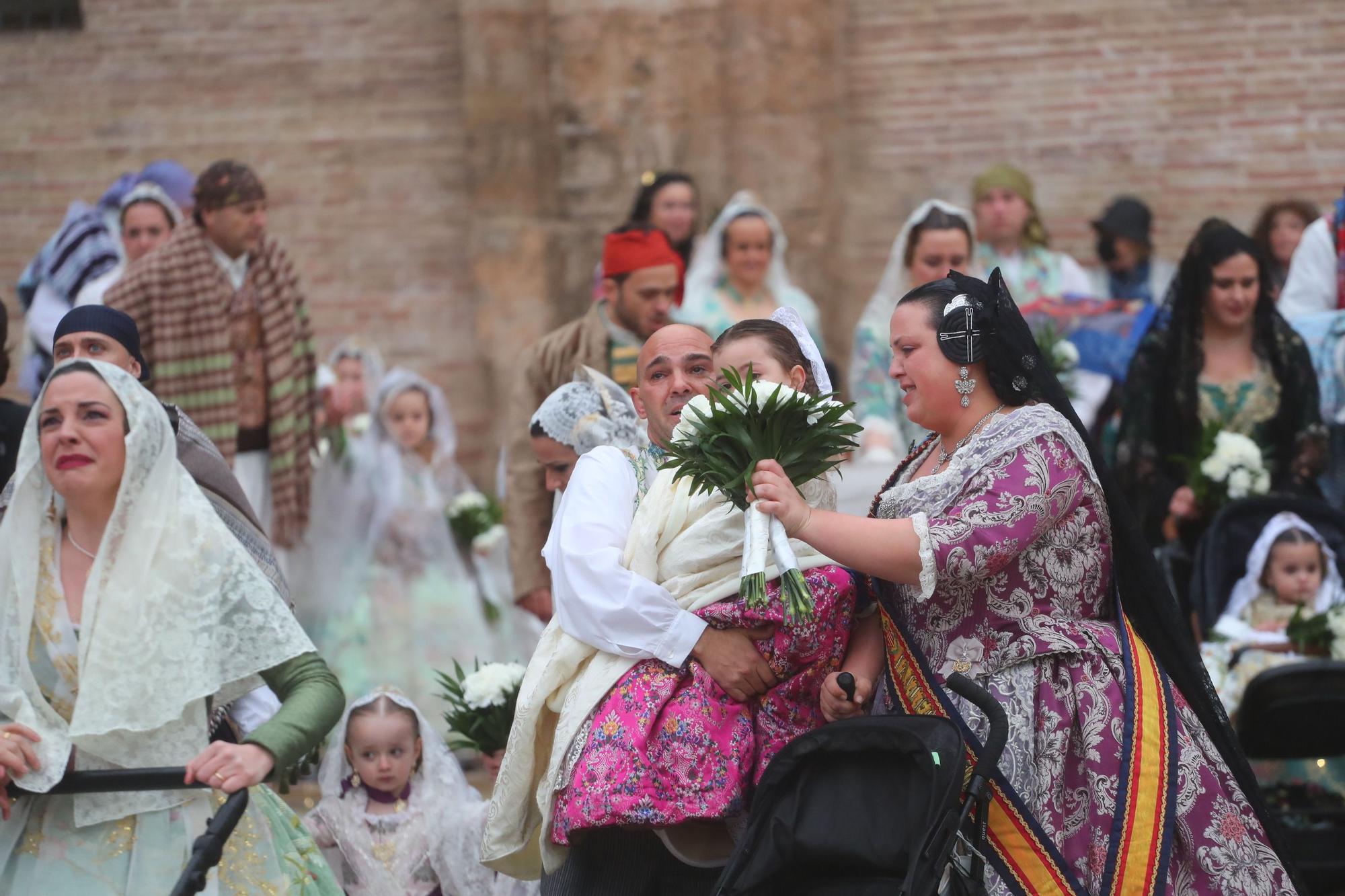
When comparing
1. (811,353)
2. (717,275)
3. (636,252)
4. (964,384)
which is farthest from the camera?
(717,275)

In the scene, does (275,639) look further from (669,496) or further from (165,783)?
(669,496)

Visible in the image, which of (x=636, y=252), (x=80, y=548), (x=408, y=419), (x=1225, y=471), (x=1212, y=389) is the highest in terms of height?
(x=636, y=252)

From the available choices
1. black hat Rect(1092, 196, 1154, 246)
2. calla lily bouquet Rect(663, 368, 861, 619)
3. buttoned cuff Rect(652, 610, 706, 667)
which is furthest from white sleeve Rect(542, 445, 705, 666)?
black hat Rect(1092, 196, 1154, 246)

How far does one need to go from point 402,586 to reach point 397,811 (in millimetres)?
3108

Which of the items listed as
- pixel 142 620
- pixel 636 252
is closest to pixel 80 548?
pixel 142 620

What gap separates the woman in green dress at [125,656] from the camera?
4.18 metres

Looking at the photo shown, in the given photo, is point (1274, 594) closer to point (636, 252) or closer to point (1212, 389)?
point (1212, 389)

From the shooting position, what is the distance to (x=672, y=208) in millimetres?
8453

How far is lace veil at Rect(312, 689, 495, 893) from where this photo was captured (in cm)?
567

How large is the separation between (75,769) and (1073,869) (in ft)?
7.20

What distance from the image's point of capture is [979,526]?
4082 millimetres

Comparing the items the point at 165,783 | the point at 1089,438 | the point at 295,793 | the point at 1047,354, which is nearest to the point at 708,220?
the point at 1047,354

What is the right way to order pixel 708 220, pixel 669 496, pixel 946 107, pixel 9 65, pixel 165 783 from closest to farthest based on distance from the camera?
1. pixel 165 783
2. pixel 669 496
3. pixel 708 220
4. pixel 946 107
5. pixel 9 65

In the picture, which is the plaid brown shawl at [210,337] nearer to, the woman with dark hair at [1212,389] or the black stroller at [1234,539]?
the woman with dark hair at [1212,389]
